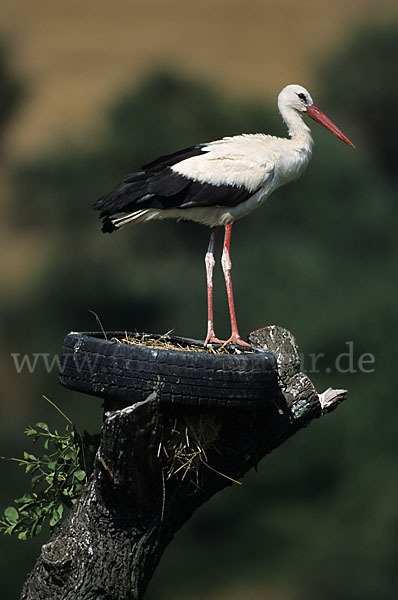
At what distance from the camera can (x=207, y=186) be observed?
456 centimetres

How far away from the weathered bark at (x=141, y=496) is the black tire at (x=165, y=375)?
115mm

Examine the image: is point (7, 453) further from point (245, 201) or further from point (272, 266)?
point (245, 201)

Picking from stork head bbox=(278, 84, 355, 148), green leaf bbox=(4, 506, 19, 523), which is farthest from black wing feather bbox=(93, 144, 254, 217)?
green leaf bbox=(4, 506, 19, 523)

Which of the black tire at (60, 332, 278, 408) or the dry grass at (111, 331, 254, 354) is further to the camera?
the dry grass at (111, 331, 254, 354)

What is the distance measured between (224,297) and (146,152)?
2976 millimetres

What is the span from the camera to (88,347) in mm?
3840

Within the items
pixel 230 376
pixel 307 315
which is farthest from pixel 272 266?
pixel 230 376

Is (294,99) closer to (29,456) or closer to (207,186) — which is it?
(207,186)

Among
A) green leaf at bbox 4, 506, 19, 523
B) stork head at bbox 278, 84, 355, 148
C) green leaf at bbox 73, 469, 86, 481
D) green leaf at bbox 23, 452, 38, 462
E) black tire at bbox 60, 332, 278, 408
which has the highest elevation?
stork head at bbox 278, 84, 355, 148

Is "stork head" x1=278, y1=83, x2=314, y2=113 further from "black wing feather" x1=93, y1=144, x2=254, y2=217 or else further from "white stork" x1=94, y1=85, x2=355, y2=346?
"black wing feather" x1=93, y1=144, x2=254, y2=217

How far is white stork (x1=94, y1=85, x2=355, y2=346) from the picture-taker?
4.49m

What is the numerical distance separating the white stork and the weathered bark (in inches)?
23.7

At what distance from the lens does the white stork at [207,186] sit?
4.49m

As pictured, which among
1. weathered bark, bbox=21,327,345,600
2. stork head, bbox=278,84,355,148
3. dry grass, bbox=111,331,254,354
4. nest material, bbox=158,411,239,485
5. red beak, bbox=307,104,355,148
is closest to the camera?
weathered bark, bbox=21,327,345,600
